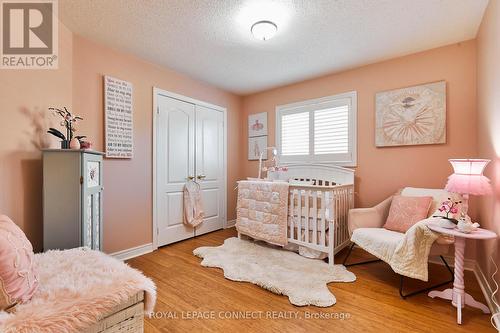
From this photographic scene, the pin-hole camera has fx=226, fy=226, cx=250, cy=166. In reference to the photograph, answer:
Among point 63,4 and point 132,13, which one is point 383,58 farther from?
point 63,4

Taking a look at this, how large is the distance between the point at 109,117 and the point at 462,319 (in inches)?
137

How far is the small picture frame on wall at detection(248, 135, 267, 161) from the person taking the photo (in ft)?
12.8

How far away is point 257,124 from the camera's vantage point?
3994 millimetres

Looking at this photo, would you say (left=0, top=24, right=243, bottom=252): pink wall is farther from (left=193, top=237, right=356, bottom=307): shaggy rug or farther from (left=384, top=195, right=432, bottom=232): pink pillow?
(left=384, top=195, right=432, bottom=232): pink pillow

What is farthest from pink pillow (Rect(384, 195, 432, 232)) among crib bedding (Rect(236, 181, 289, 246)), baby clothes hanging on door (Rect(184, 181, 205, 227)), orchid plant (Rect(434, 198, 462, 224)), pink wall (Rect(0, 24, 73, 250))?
pink wall (Rect(0, 24, 73, 250))

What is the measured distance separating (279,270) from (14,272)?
1.90m

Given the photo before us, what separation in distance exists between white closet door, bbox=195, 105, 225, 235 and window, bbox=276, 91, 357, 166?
1.01 m

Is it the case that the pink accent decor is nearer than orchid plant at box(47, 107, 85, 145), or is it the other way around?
the pink accent decor

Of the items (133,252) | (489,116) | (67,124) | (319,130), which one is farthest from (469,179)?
(133,252)

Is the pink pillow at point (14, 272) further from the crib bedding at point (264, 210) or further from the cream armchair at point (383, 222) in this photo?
the cream armchair at point (383, 222)

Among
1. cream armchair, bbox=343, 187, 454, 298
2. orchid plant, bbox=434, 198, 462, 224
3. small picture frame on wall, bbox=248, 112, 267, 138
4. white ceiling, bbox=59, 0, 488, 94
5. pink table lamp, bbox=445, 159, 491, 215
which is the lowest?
cream armchair, bbox=343, 187, 454, 298

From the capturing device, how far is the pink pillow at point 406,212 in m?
2.15

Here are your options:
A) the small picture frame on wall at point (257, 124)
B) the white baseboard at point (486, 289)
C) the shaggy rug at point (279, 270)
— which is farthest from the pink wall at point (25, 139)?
the white baseboard at point (486, 289)

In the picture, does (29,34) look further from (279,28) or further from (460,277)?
(460,277)
